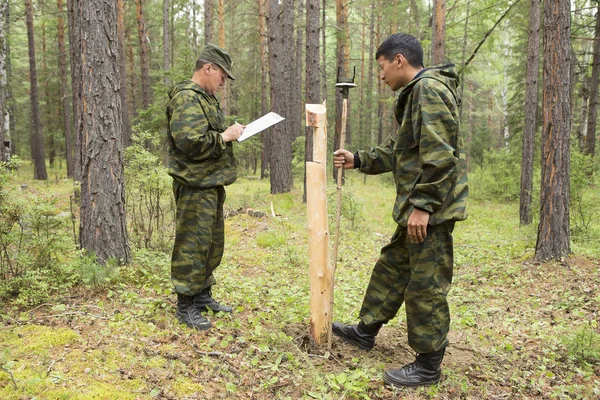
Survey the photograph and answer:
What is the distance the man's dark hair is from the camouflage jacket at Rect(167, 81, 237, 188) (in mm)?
1631

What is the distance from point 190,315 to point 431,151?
2.66 m

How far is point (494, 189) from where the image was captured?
1653 centimetres

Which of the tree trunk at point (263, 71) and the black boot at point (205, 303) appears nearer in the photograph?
the black boot at point (205, 303)

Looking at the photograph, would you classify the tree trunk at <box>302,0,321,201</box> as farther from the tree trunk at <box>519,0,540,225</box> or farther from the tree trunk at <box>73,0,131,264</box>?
the tree trunk at <box>73,0,131,264</box>

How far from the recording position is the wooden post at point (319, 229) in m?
3.44

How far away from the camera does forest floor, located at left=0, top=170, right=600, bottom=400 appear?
2975 millimetres

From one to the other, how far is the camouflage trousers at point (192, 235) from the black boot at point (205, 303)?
0.25 metres

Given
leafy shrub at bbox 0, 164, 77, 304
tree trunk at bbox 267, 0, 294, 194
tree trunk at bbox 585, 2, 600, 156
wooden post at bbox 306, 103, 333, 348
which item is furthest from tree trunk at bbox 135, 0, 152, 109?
tree trunk at bbox 585, 2, 600, 156

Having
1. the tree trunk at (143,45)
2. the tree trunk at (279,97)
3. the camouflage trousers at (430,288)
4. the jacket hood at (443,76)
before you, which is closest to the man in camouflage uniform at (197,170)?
the jacket hood at (443,76)

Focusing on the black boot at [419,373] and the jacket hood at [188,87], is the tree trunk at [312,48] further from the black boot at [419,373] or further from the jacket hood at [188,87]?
the black boot at [419,373]

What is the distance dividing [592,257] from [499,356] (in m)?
3.56

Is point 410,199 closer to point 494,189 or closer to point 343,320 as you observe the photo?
point 343,320

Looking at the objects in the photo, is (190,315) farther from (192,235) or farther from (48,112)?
(48,112)

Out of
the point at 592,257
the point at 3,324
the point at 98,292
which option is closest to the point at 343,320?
the point at 98,292
